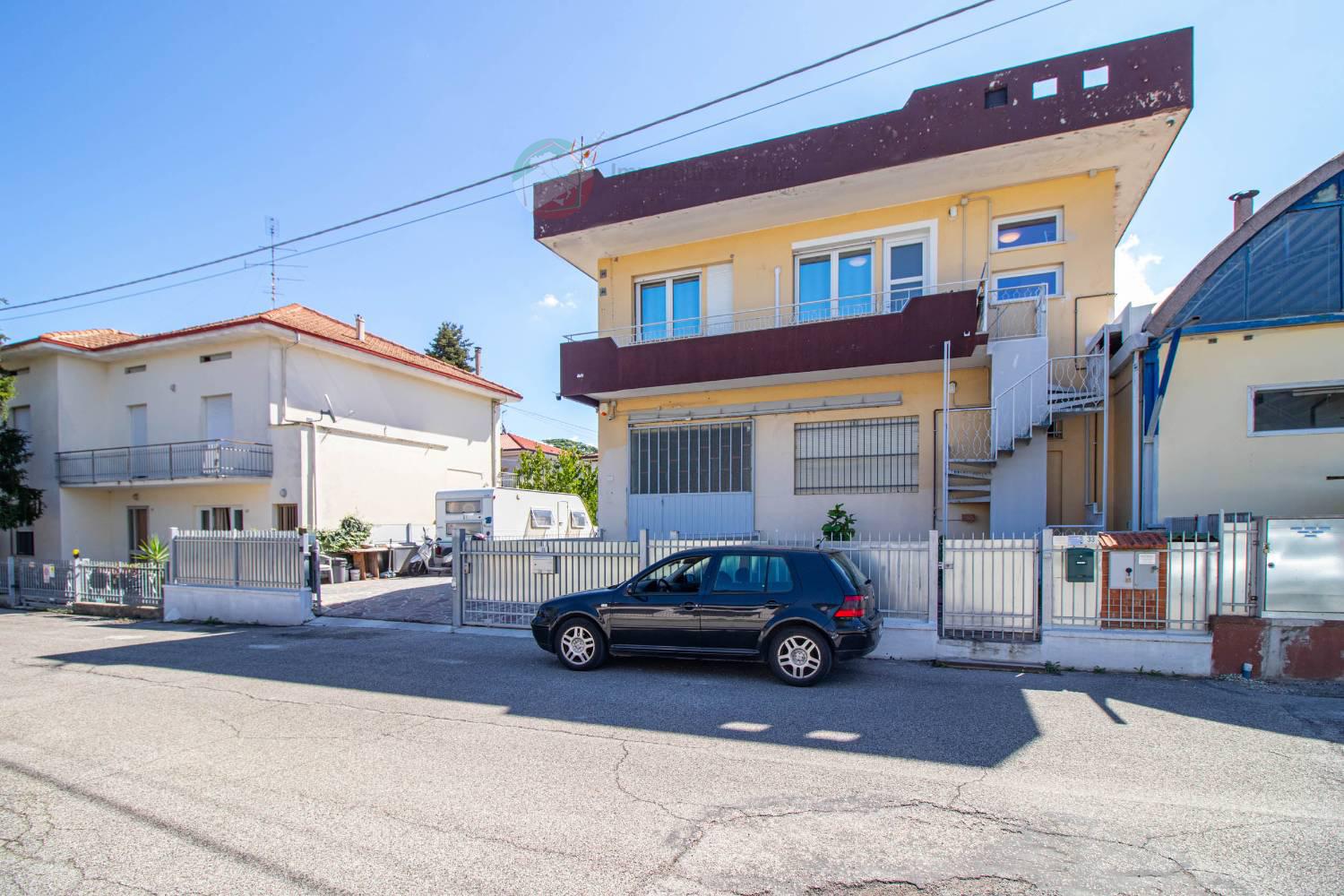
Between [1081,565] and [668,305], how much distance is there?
30.7 ft

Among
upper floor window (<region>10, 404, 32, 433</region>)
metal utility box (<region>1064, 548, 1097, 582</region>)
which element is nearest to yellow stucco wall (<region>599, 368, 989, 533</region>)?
metal utility box (<region>1064, 548, 1097, 582</region>)

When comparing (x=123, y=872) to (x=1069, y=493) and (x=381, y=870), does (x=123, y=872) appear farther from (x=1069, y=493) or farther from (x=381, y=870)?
(x=1069, y=493)

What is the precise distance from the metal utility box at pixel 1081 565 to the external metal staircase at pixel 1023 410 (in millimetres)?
2872

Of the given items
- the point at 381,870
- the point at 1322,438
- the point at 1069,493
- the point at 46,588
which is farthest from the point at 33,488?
the point at 1322,438

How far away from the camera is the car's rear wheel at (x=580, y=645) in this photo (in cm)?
783

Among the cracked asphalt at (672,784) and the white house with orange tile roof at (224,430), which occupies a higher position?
the white house with orange tile roof at (224,430)

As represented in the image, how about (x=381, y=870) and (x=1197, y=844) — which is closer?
(x=381, y=870)

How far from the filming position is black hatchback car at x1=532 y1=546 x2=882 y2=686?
698cm

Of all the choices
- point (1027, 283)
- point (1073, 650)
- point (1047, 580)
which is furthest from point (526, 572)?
point (1027, 283)

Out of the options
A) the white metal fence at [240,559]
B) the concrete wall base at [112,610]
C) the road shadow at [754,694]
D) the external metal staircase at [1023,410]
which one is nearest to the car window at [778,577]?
the road shadow at [754,694]

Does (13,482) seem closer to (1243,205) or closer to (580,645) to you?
(580,645)

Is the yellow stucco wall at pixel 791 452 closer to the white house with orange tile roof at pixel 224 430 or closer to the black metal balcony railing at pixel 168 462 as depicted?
the white house with orange tile roof at pixel 224 430

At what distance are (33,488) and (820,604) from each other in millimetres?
27660

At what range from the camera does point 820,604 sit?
22.9 feet
